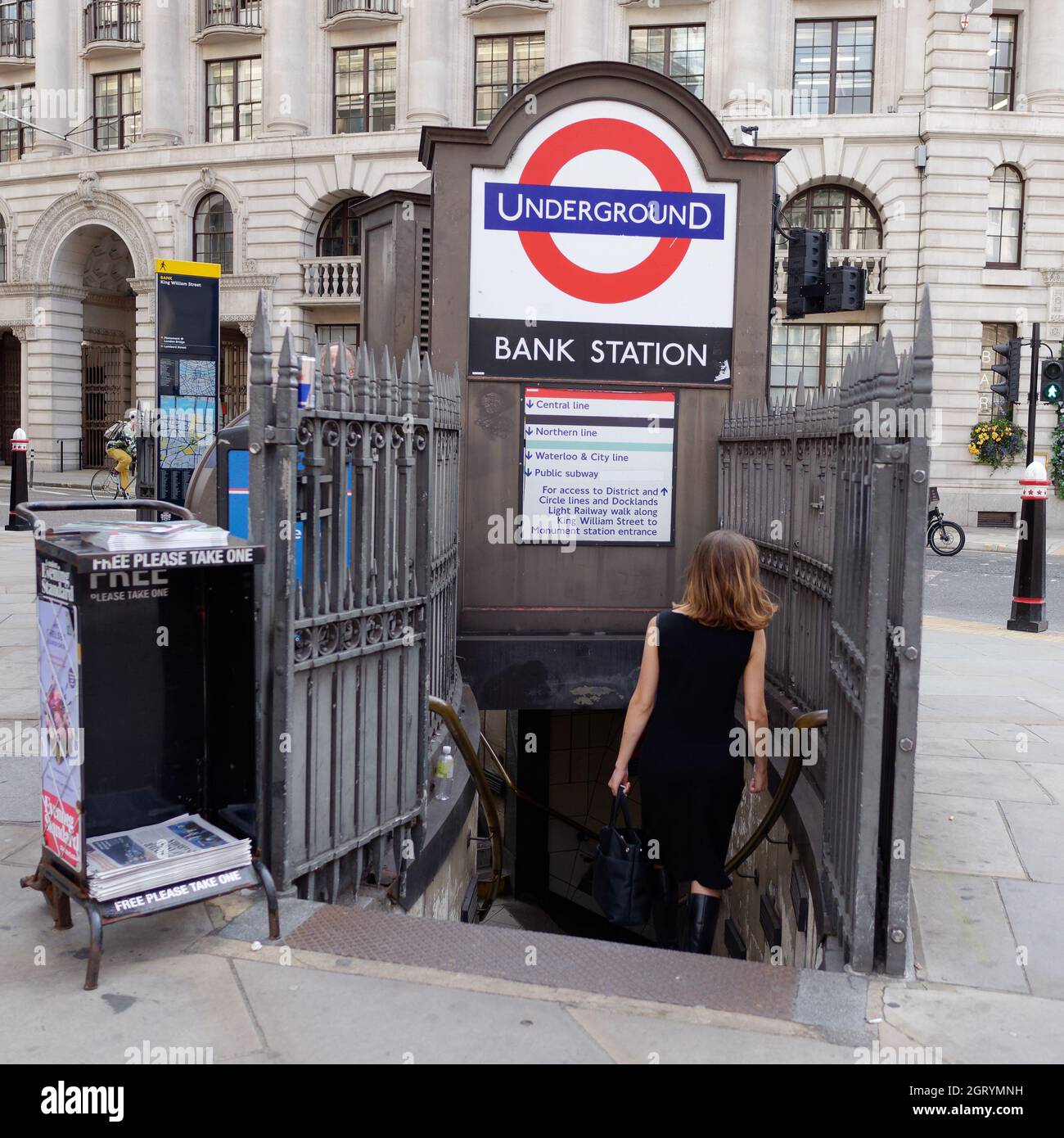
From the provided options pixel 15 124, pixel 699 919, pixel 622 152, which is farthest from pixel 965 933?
pixel 15 124

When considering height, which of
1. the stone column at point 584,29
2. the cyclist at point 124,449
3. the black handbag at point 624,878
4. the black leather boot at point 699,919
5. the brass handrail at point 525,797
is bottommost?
the brass handrail at point 525,797

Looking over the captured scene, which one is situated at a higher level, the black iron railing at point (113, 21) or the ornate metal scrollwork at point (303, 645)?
the black iron railing at point (113, 21)

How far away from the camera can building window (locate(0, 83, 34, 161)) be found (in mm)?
34875

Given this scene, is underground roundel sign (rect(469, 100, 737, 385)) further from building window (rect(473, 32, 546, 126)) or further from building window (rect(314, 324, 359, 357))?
building window (rect(314, 324, 359, 357))

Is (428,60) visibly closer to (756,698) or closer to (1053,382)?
(1053,382)

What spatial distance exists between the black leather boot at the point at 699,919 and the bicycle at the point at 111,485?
62.3 ft

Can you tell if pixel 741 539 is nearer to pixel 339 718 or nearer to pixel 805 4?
pixel 339 718

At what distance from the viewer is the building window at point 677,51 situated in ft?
93.5

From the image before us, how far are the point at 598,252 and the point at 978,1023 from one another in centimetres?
519

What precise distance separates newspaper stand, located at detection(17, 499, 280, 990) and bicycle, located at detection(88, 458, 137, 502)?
61.1 ft

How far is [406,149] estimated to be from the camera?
1169 inches

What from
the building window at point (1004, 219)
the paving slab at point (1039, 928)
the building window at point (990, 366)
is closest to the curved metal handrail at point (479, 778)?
the paving slab at point (1039, 928)

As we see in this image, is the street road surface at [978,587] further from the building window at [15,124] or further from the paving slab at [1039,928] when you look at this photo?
the building window at [15,124]

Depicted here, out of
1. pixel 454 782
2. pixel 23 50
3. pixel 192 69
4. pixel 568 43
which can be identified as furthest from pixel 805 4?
pixel 454 782
